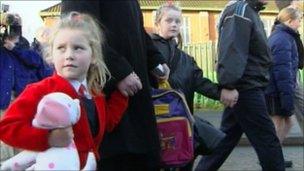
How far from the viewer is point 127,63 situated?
12.1ft

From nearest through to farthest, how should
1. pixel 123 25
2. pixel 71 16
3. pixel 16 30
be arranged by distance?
1. pixel 71 16
2. pixel 123 25
3. pixel 16 30

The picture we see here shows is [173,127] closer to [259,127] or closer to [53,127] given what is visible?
[53,127]

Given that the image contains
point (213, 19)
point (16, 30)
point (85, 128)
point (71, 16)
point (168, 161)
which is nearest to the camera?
point (85, 128)

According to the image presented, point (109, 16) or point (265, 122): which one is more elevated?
point (109, 16)

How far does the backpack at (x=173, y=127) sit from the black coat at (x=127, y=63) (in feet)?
1.46

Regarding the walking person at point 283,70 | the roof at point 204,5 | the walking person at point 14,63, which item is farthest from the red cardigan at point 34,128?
the roof at point 204,5

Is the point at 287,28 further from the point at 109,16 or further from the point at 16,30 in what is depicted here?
the point at 109,16

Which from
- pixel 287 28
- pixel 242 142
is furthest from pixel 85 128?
pixel 242 142

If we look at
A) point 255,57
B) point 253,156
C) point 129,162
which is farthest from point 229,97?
point 253,156

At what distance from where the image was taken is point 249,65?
611 cm

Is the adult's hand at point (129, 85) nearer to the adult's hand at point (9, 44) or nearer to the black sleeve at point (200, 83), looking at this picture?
the black sleeve at point (200, 83)

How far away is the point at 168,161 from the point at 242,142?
7063mm

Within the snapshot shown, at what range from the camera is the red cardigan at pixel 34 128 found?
117 inches

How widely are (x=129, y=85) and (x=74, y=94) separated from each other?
505mm
